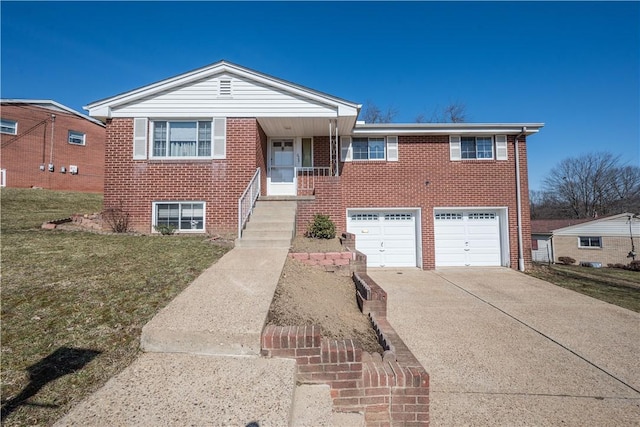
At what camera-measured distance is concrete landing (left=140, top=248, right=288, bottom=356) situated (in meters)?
2.76

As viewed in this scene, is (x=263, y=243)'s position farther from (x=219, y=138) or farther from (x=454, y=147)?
(x=454, y=147)

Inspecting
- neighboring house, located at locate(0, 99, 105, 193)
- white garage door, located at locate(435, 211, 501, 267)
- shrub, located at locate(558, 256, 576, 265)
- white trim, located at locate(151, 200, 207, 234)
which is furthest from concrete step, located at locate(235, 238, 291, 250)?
shrub, located at locate(558, 256, 576, 265)

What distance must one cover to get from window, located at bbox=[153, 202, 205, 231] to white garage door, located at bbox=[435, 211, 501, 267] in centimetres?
856

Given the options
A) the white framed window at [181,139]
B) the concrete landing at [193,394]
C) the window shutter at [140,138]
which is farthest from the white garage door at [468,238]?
the window shutter at [140,138]

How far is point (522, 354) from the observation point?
445cm

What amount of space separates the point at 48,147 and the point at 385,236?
23.3m

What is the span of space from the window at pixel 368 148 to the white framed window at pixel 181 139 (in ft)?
17.3

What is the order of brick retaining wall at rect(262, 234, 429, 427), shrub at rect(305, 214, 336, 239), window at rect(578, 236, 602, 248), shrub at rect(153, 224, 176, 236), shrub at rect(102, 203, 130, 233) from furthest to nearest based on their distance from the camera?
window at rect(578, 236, 602, 248) → shrub at rect(102, 203, 130, 233) → shrub at rect(153, 224, 176, 236) → shrub at rect(305, 214, 336, 239) → brick retaining wall at rect(262, 234, 429, 427)

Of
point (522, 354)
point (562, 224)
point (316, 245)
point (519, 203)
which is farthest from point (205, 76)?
point (562, 224)

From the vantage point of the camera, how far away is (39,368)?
2.51 meters

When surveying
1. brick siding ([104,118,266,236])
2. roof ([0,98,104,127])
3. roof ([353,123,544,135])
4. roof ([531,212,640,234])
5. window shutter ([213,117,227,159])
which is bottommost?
roof ([531,212,640,234])

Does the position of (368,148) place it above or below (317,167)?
above

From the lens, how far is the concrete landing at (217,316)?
2.76m

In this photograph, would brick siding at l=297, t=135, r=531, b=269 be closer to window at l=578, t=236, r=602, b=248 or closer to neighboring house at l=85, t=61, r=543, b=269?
neighboring house at l=85, t=61, r=543, b=269
